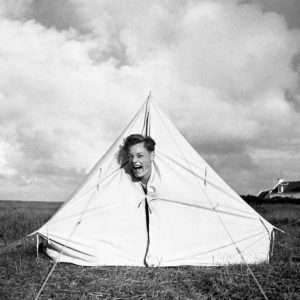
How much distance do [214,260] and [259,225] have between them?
96cm

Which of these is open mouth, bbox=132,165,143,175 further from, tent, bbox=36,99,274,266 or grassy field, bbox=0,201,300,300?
grassy field, bbox=0,201,300,300

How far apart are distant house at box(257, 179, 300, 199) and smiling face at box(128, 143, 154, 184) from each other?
27.8m

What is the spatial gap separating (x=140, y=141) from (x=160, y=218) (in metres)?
1.25

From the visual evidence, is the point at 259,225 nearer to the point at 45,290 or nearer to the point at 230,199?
the point at 230,199

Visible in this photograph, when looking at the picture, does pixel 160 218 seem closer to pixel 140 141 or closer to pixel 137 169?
pixel 137 169

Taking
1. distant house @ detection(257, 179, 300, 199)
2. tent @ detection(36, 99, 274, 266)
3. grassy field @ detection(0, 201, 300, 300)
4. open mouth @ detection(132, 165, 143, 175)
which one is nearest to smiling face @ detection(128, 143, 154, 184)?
open mouth @ detection(132, 165, 143, 175)

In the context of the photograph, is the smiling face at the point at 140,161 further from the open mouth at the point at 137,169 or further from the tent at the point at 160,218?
the tent at the point at 160,218

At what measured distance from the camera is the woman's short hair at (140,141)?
20.8ft

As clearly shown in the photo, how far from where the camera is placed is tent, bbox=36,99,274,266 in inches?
240

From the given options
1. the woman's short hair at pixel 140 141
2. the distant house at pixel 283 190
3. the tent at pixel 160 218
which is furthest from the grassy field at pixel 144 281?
the distant house at pixel 283 190

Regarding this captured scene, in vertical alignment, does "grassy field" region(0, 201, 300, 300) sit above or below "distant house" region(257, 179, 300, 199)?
below

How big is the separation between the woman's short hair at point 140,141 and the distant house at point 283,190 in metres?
27.8

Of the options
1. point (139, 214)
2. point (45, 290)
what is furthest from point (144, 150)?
point (45, 290)

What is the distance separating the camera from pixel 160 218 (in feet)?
20.7
